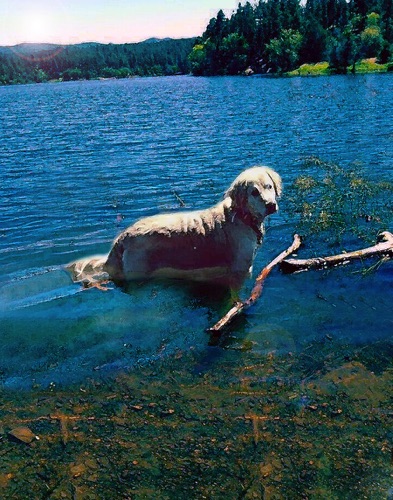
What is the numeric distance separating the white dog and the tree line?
113901mm

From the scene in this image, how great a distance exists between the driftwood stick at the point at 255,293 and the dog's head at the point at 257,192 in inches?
64.7

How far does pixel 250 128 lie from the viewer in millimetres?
38625

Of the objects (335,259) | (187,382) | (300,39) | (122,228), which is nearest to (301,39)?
(300,39)

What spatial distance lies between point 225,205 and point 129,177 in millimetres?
13625

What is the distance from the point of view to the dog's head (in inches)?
372

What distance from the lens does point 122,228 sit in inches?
623

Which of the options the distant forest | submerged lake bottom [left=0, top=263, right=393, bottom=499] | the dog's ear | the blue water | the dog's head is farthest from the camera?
the distant forest

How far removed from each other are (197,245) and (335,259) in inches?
142

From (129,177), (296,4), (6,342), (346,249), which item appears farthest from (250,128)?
(296,4)

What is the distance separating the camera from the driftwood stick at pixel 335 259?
1155 centimetres

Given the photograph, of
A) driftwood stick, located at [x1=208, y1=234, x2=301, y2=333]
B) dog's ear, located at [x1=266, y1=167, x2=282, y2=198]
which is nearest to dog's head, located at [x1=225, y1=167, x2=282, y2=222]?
dog's ear, located at [x1=266, y1=167, x2=282, y2=198]

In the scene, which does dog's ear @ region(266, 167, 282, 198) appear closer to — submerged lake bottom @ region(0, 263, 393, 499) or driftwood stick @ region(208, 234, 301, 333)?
driftwood stick @ region(208, 234, 301, 333)

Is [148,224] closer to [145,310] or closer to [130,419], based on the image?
[145,310]

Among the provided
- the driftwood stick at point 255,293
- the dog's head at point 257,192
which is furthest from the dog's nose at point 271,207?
the driftwood stick at point 255,293
